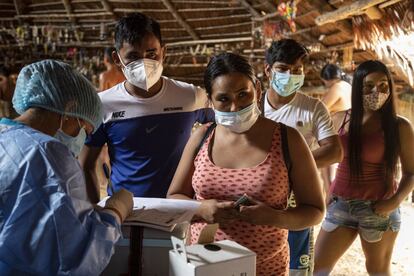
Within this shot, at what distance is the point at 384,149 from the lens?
2.69 meters

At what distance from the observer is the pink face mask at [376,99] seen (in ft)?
8.88

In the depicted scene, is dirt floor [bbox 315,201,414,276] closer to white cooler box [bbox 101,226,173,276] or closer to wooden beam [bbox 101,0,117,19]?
white cooler box [bbox 101,226,173,276]

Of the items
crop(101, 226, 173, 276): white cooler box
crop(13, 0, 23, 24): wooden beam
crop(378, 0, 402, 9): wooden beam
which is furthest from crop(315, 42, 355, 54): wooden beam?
crop(13, 0, 23, 24): wooden beam

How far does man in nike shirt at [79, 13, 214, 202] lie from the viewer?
2.20 meters

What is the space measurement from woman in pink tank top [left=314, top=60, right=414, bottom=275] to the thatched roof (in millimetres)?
2240

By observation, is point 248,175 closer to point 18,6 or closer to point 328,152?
point 328,152

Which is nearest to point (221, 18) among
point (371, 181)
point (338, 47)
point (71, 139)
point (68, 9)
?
point (338, 47)

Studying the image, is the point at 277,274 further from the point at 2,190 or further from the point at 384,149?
the point at 384,149

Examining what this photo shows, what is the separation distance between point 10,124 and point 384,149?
2223 millimetres

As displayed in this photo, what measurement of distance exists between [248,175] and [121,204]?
50 cm

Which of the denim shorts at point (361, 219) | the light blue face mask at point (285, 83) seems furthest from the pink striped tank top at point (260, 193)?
the denim shorts at point (361, 219)

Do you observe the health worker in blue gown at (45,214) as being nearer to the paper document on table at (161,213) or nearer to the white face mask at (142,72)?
the paper document on table at (161,213)

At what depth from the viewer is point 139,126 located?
2199 mm

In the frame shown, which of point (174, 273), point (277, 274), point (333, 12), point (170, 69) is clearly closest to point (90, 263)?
point (174, 273)
